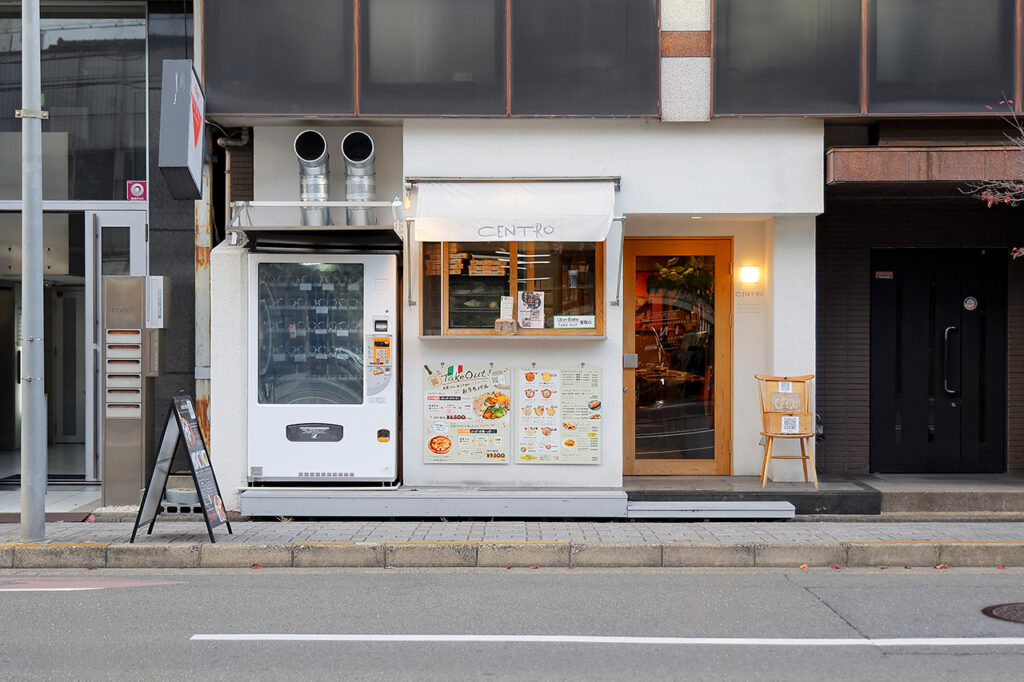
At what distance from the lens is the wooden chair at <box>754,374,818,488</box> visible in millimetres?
10469

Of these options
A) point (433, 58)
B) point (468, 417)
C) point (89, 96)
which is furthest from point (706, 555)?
point (89, 96)

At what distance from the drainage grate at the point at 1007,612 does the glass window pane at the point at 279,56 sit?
25.6ft

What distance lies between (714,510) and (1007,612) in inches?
134

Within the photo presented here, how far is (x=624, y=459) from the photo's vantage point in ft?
38.5

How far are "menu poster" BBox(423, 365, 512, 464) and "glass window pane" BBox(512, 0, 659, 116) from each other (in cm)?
309

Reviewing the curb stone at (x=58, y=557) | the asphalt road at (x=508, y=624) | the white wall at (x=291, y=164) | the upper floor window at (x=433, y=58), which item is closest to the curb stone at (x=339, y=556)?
the asphalt road at (x=508, y=624)

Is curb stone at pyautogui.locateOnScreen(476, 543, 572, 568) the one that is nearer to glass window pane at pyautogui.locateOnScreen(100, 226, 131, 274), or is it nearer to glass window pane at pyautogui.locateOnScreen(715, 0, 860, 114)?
glass window pane at pyautogui.locateOnScreen(715, 0, 860, 114)

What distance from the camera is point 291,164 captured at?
11023 mm

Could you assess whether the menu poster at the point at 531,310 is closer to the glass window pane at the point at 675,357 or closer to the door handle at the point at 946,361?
the glass window pane at the point at 675,357

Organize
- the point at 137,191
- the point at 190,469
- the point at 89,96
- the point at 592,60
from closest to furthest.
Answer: the point at 190,469, the point at 592,60, the point at 137,191, the point at 89,96

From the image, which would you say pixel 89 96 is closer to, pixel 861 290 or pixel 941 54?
pixel 861 290

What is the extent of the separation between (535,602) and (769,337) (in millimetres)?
5285

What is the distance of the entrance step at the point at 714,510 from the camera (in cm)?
993

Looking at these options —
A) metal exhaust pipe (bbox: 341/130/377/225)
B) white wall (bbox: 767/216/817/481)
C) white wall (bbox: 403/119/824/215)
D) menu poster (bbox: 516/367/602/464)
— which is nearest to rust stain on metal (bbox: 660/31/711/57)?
white wall (bbox: 403/119/824/215)
